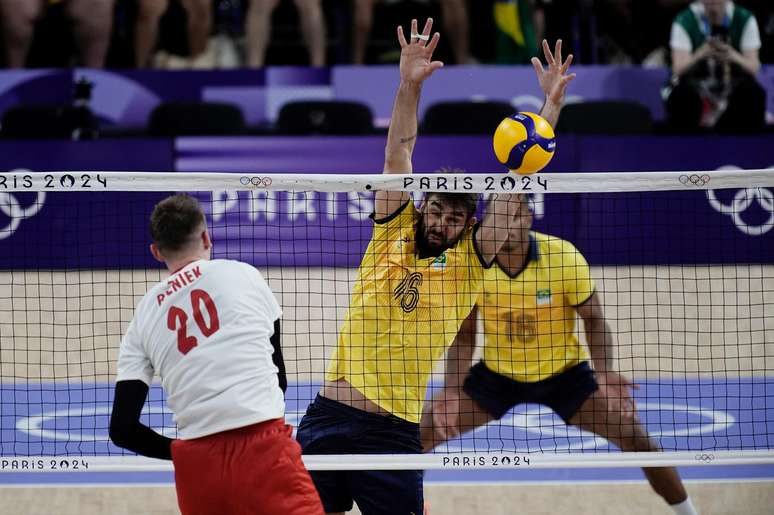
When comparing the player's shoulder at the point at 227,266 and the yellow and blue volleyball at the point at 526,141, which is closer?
the player's shoulder at the point at 227,266

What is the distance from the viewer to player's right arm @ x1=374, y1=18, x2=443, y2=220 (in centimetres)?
514

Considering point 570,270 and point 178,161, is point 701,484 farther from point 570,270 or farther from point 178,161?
point 178,161

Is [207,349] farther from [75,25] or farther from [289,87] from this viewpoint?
[75,25]

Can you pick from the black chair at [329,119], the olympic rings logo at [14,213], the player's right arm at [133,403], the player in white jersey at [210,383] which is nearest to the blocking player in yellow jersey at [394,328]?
the player in white jersey at [210,383]

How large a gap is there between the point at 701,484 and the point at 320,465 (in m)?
3.28

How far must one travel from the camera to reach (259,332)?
4117 millimetres

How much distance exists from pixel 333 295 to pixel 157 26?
4.78 metres

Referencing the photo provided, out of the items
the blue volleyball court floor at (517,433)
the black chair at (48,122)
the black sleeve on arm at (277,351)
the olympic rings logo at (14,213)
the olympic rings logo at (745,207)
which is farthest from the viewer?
the black chair at (48,122)

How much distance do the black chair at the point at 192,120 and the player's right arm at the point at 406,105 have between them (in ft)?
19.8

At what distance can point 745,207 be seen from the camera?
10.5m

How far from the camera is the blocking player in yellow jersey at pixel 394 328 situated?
199 inches

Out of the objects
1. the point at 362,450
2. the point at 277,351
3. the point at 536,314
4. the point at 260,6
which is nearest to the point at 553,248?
the point at 536,314

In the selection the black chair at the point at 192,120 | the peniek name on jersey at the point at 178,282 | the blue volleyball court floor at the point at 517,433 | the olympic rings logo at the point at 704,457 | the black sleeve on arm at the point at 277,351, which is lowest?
the blue volleyball court floor at the point at 517,433

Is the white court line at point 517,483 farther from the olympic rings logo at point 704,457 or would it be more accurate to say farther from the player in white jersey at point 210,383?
the player in white jersey at point 210,383
